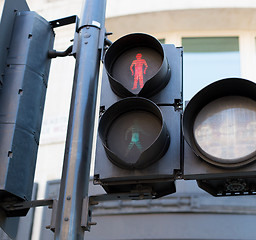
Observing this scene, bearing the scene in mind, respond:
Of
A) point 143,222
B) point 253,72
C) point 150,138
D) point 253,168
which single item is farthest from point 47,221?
point 253,168

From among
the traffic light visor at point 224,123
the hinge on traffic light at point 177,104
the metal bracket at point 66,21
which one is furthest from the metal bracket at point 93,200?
the metal bracket at point 66,21

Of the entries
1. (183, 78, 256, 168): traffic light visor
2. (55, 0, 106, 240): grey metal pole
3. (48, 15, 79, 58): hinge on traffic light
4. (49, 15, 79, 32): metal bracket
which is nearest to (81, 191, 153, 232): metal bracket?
(55, 0, 106, 240): grey metal pole

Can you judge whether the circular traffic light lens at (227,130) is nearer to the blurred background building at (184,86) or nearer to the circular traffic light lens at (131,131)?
the circular traffic light lens at (131,131)

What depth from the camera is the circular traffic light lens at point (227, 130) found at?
13.6 ft

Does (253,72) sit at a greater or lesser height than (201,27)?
lesser

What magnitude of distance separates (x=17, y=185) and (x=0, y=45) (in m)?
1.36

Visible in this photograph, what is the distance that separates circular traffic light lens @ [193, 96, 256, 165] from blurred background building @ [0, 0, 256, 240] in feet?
15.5

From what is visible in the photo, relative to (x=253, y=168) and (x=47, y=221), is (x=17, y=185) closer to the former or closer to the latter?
(x=253, y=168)

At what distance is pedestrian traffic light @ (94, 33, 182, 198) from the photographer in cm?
439

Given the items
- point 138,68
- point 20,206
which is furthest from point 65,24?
point 20,206

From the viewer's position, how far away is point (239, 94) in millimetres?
4488

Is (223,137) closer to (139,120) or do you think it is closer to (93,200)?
(139,120)

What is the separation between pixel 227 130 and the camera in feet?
14.3

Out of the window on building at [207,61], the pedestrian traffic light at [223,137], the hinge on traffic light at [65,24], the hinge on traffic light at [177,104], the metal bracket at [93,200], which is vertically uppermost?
the window on building at [207,61]
